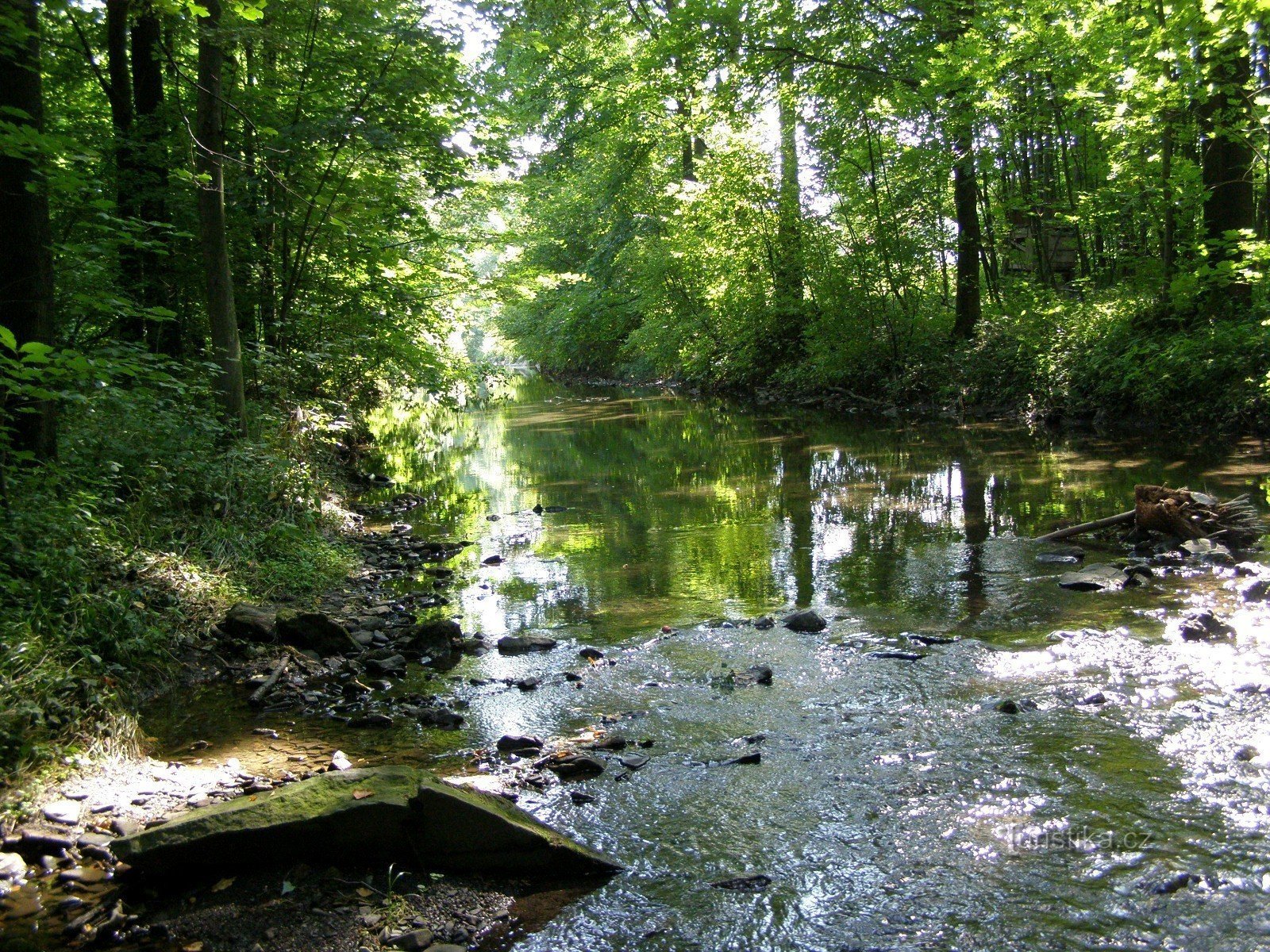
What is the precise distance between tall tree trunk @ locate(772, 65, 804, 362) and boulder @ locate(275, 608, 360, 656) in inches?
702

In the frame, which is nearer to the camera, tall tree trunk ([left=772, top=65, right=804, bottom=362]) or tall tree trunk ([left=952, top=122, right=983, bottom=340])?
tall tree trunk ([left=952, top=122, right=983, bottom=340])

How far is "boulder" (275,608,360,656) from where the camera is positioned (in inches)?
241

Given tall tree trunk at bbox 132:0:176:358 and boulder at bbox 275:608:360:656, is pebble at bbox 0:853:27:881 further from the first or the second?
tall tree trunk at bbox 132:0:176:358

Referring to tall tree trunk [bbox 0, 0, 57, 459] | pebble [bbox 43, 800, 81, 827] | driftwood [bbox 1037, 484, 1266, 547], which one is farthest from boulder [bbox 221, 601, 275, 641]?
driftwood [bbox 1037, 484, 1266, 547]

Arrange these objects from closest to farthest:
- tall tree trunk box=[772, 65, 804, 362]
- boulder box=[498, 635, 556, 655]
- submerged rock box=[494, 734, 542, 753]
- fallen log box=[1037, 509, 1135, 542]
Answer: submerged rock box=[494, 734, 542, 753]
boulder box=[498, 635, 556, 655]
fallen log box=[1037, 509, 1135, 542]
tall tree trunk box=[772, 65, 804, 362]

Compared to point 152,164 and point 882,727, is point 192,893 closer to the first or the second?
point 882,727

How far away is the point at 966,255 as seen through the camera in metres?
18.2

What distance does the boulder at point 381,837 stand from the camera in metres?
3.45

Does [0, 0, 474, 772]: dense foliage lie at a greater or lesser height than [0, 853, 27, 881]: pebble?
greater

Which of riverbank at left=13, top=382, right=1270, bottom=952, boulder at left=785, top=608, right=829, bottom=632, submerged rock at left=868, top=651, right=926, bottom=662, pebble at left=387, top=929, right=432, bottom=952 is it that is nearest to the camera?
pebble at left=387, top=929, right=432, bottom=952

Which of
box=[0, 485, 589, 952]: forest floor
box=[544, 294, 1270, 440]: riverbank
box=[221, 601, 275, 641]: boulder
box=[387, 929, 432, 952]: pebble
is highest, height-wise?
box=[544, 294, 1270, 440]: riverbank

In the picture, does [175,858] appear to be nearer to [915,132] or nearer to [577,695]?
[577,695]

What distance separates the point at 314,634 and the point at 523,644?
1.42 m

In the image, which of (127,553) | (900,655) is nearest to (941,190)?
(900,655)
